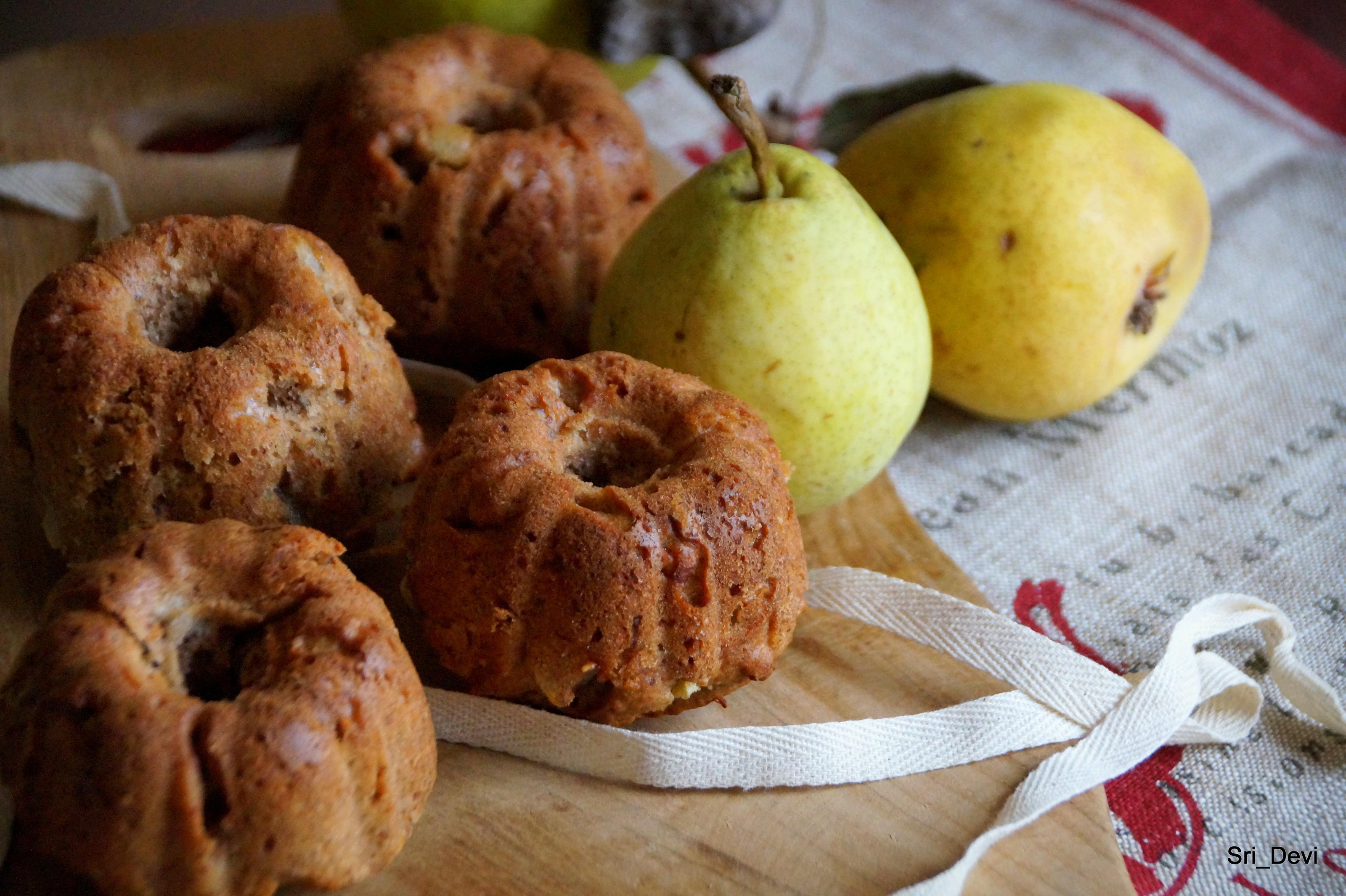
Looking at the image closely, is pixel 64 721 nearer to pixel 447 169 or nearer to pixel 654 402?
pixel 654 402

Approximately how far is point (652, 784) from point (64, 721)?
1.74ft

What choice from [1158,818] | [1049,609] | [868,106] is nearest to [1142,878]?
[1158,818]

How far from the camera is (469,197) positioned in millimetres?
1591

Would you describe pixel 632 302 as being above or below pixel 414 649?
above

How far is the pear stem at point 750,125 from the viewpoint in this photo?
1351 millimetres

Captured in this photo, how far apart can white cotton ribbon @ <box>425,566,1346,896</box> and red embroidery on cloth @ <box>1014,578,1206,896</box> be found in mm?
39

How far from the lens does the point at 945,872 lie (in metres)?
1.13

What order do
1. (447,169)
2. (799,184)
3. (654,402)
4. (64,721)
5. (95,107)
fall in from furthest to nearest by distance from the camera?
1. (95,107)
2. (447,169)
3. (799,184)
4. (654,402)
5. (64,721)

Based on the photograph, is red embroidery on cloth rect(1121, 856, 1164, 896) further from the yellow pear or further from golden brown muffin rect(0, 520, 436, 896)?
golden brown muffin rect(0, 520, 436, 896)

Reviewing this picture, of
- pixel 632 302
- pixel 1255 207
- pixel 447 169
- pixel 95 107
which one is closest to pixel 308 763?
pixel 632 302

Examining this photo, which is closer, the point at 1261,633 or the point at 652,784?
the point at 652,784

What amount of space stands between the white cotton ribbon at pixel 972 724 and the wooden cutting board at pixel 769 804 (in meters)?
0.02

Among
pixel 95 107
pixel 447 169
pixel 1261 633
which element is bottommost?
pixel 1261 633

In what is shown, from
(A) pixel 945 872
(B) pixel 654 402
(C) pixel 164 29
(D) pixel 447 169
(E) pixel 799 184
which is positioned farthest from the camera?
(C) pixel 164 29
